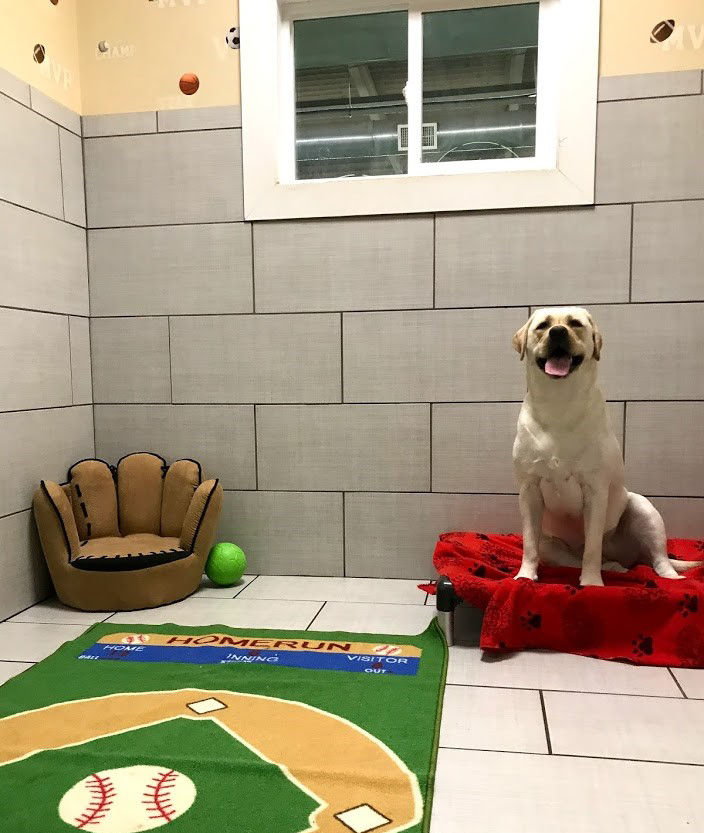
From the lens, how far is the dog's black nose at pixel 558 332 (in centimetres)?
214

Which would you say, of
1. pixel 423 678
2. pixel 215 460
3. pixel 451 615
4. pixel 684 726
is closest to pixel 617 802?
pixel 684 726

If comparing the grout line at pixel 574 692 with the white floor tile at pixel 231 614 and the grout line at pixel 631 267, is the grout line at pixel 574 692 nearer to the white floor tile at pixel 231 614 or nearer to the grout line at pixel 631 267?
the white floor tile at pixel 231 614

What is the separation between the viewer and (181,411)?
120 inches

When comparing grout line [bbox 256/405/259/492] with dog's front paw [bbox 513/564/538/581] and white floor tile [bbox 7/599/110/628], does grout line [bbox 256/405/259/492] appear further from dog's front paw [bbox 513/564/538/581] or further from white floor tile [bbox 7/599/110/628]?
dog's front paw [bbox 513/564/538/581]

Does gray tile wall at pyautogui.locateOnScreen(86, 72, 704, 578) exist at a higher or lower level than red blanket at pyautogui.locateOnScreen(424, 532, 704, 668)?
higher

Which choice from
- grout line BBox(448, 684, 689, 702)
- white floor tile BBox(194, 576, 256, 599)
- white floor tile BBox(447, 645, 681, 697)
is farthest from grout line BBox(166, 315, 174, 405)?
grout line BBox(448, 684, 689, 702)

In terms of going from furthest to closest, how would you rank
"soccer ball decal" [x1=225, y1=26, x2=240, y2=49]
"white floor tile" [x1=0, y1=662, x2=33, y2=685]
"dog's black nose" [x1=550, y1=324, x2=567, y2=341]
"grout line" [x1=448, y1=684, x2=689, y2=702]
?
"soccer ball decal" [x1=225, y1=26, x2=240, y2=49]
"dog's black nose" [x1=550, y1=324, x2=567, y2=341]
"white floor tile" [x1=0, y1=662, x2=33, y2=685]
"grout line" [x1=448, y1=684, x2=689, y2=702]

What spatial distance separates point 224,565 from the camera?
2789 millimetres

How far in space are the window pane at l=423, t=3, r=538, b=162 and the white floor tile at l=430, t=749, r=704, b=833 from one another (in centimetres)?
232

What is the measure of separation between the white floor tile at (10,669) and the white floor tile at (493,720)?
1.25 m

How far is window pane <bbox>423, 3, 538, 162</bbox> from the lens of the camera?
114 inches

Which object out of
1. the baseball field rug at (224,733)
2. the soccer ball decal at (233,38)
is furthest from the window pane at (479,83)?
the baseball field rug at (224,733)

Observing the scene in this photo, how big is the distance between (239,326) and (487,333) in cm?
104

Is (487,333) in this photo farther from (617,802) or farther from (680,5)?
(617,802)
